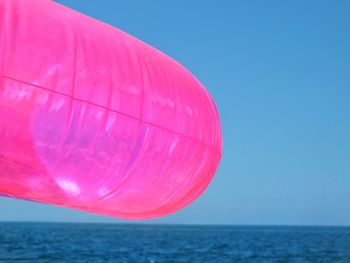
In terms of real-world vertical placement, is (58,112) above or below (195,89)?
below

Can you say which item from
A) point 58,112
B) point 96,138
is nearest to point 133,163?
point 96,138

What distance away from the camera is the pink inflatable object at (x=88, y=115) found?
2756 millimetres

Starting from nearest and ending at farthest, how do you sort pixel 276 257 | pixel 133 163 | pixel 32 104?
pixel 32 104 < pixel 133 163 < pixel 276 257

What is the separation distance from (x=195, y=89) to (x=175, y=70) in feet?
0.63

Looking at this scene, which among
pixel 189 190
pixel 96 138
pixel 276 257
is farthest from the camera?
pixel 276 257

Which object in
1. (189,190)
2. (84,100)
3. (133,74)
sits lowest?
(189,190)

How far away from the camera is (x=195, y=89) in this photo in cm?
367

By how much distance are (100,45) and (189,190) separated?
47.1 inches

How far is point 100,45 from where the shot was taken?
3.05 metres

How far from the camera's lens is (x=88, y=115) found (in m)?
2.90

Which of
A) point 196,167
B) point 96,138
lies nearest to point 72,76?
point 96,138

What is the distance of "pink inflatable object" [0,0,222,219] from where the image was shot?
108 inches

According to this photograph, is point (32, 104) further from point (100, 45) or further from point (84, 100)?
point (100, 45)

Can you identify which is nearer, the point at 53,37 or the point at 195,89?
the point at 53,37
